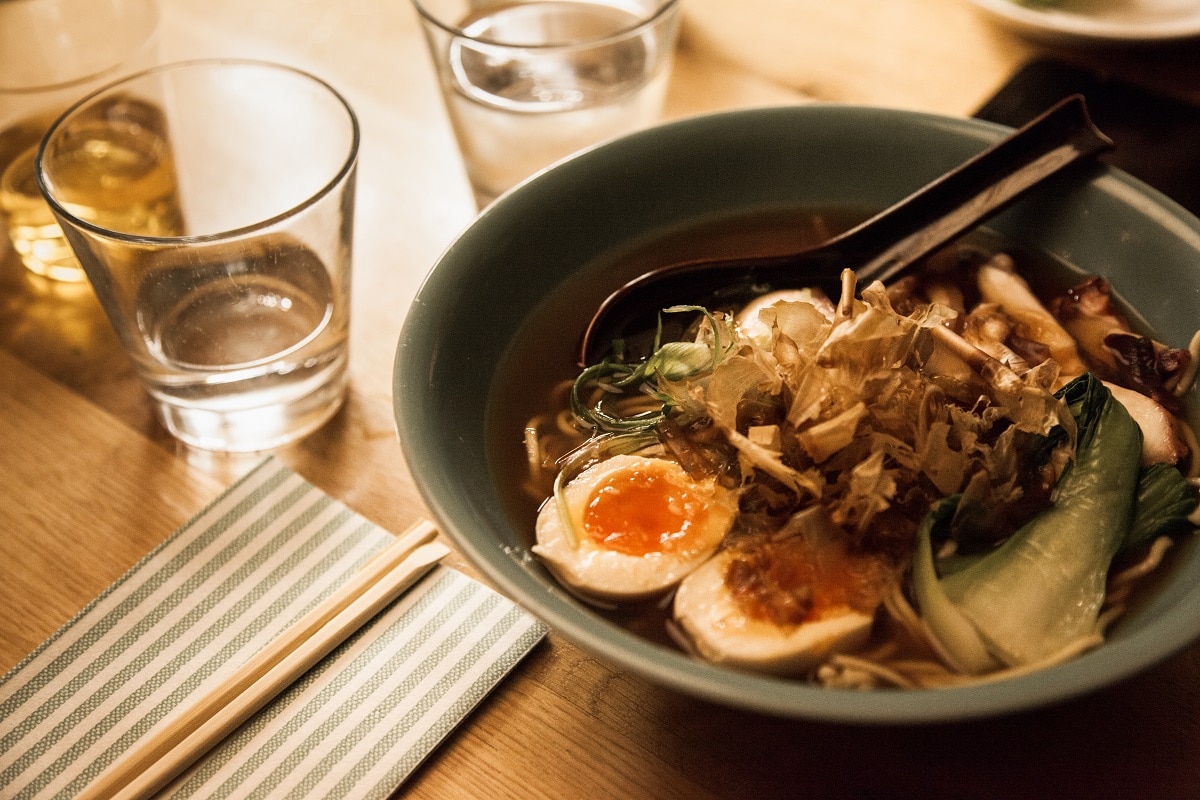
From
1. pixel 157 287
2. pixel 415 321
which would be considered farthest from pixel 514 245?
pixel 157 287

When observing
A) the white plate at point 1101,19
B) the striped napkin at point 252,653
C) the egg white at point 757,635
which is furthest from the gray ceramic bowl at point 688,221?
the white plate at point 1101,19

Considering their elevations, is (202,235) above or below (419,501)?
above

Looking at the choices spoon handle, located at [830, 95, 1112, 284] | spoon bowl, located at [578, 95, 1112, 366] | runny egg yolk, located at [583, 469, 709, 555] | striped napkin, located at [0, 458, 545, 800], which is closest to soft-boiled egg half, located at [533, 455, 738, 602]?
runny egg yolk, located at [583, 469, 709, 555]

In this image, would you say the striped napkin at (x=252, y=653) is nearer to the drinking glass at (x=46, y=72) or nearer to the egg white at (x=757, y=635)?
the egg white at (x=757, y=635)

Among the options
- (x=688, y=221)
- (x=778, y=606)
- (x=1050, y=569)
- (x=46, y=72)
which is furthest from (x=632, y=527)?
(x=46, y=72)

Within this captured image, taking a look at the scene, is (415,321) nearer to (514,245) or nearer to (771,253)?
(514,245)

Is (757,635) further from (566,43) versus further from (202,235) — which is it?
(566,43)
